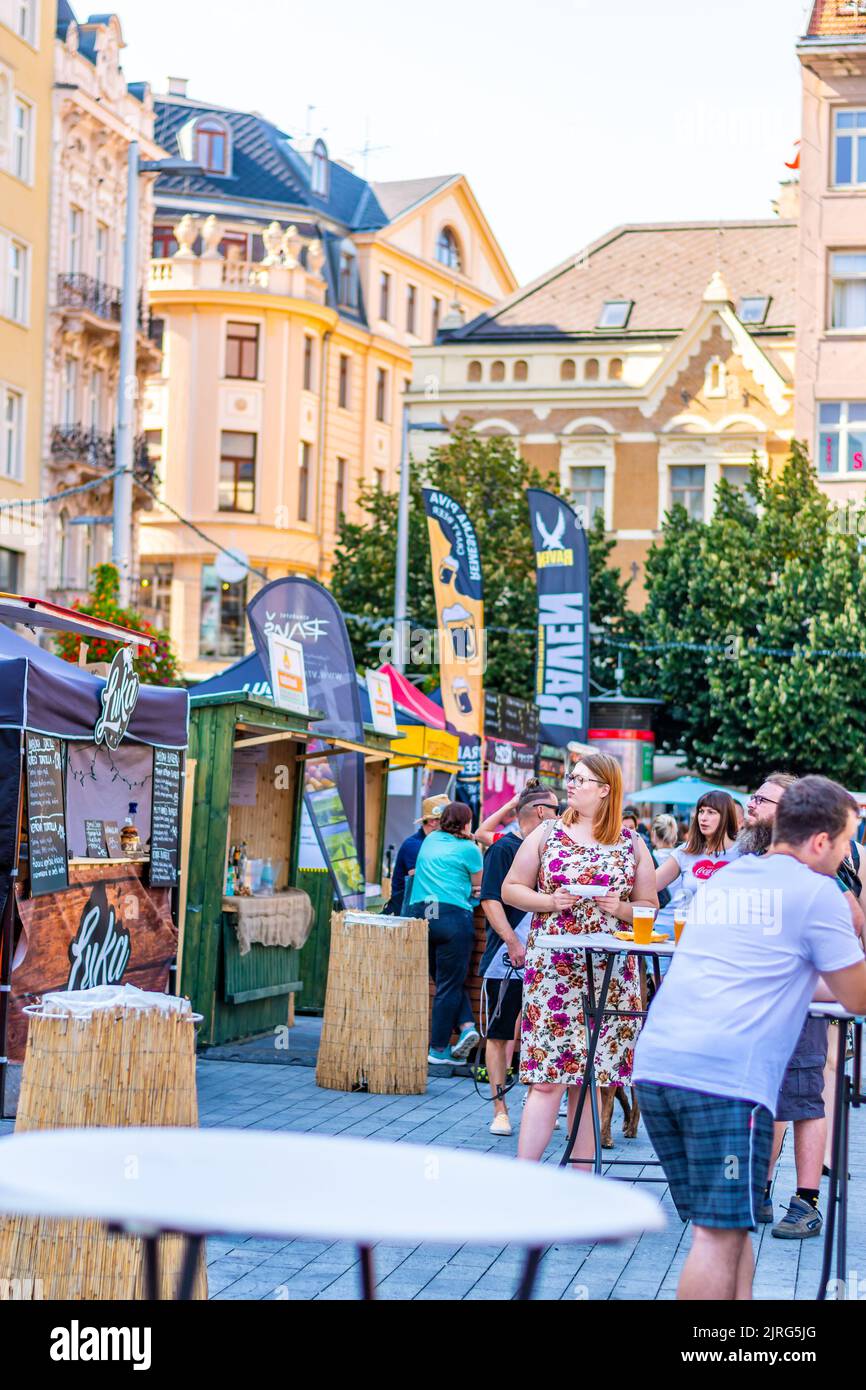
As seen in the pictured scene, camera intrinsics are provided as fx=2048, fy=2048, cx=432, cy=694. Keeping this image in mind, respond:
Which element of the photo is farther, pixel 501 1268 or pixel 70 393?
pixel 70 393

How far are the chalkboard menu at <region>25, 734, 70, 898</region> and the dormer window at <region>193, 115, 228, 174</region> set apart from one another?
2011 inches

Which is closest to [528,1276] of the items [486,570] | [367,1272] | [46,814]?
[367,1272]

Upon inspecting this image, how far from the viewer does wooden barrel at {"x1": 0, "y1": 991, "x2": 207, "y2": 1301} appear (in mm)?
5895

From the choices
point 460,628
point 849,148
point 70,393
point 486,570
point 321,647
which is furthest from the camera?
point 849,148

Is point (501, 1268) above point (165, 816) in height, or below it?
below

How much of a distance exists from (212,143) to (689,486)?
19899 mm

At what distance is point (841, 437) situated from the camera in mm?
44156

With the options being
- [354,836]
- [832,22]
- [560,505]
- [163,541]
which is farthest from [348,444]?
[354,836]

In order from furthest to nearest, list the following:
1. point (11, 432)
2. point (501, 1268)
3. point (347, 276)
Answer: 1. point (347, 276)
2. point (11, 432)
3. point (501, 1268)

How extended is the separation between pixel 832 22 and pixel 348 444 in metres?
21.4

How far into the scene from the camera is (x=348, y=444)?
61031 mm

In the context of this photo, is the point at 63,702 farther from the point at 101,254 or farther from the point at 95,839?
the point at 101,254

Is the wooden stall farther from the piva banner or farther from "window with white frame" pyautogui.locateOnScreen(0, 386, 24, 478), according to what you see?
"window with white frame" pyautogui.locateOnScreen(0, 386, 24, 478)
